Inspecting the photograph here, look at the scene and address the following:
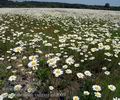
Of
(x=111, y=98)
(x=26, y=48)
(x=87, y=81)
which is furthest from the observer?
(x=26, y=48)

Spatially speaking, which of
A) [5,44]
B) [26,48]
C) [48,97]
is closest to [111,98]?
[48,97]

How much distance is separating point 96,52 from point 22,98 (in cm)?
355

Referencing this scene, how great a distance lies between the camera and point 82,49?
9320 mm

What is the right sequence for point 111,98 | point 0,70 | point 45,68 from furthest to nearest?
point 0,70 < point 45,68 < point 111,98

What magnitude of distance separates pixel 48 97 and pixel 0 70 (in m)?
2.39

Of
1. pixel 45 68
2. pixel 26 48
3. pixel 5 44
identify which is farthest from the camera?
pixel 5 44

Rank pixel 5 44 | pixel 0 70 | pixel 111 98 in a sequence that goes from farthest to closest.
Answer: pixel 5 44, pixel 0 70, pixel 111 98

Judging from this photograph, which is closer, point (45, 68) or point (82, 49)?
point (45, 68)

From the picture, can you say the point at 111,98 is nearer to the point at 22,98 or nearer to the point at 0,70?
the point at 22,98

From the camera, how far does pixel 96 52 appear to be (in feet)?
31.2

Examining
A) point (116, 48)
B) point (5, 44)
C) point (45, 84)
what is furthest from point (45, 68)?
point (5, 44)

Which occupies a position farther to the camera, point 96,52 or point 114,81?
point 96,52

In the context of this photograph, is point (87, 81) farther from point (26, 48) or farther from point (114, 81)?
point (26, 48)

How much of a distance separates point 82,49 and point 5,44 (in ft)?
11.5
